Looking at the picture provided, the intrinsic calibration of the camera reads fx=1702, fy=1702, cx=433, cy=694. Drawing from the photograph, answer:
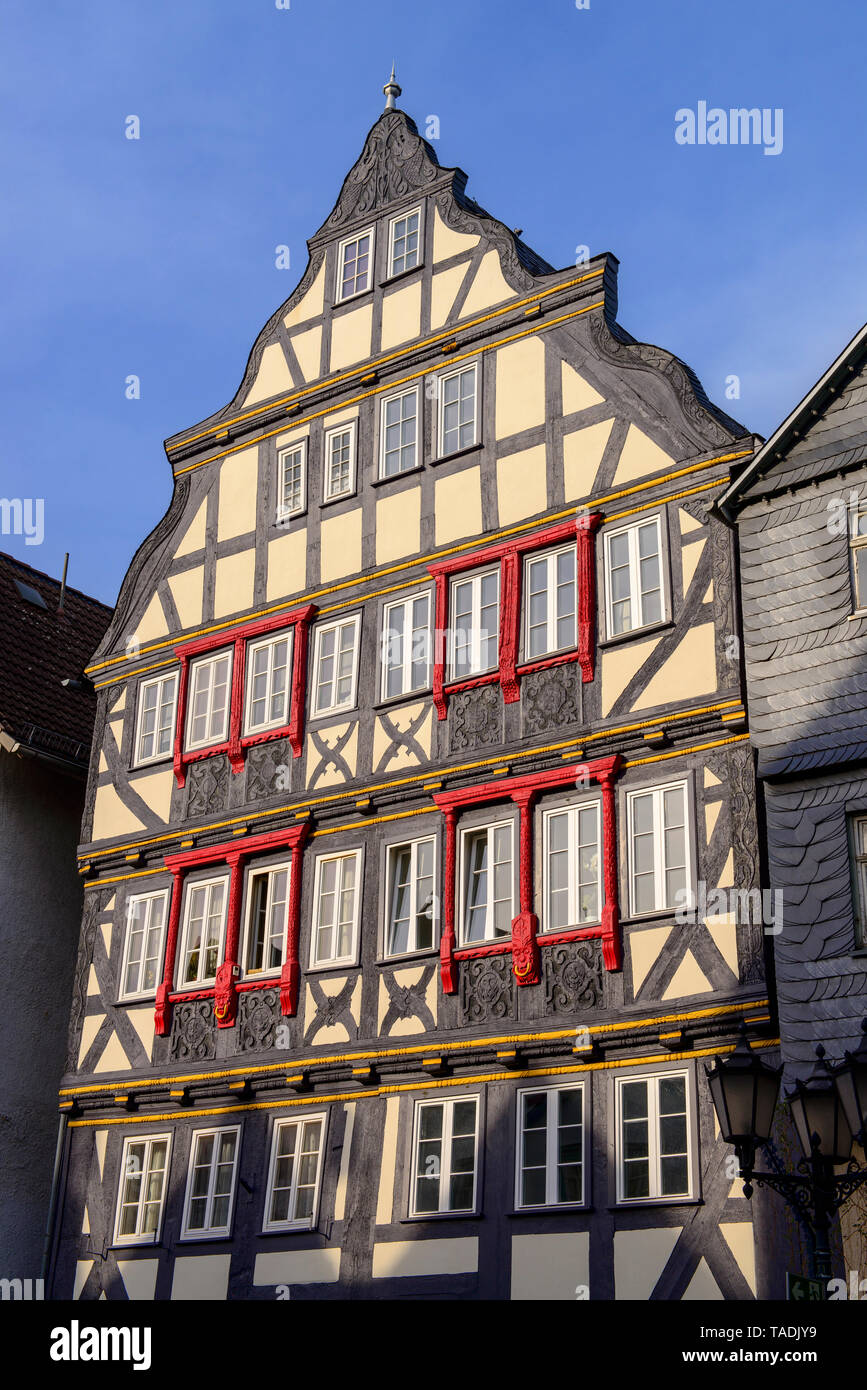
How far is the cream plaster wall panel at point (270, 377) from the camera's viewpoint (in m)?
21.7

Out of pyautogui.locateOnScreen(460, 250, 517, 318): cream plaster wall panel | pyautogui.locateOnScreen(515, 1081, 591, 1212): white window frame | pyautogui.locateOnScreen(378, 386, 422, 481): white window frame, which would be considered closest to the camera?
pyautogui.locateOnScreen(515, 1081, 591, 1212): white window frame

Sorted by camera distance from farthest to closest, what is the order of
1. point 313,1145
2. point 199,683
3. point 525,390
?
point 199,683 → point 525,390 → point 313,1145

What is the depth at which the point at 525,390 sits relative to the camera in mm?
18875

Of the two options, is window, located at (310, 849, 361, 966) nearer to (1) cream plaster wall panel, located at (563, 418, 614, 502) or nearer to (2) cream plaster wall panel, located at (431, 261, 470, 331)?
(1) cream plaster wall panel, located at (563, 418, 614, 502)

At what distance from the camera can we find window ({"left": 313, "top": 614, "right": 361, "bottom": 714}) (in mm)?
19312

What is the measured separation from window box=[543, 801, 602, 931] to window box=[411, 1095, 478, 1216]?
1.98 meters

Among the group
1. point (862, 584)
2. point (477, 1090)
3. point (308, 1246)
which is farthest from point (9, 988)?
point (862, 584)

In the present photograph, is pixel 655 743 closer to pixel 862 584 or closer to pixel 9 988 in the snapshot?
pixel 862 584

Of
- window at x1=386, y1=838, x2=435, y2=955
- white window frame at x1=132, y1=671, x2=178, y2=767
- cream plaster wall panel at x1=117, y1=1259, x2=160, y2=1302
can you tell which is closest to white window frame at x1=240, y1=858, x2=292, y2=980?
window at x1=386, y1=838, x2=435, y2=955

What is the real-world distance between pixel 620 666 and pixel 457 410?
4.31 meters

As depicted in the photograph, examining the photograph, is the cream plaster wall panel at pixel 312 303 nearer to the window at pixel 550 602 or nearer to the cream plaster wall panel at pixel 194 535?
the cream plaster wall panel at pixel 194 535
